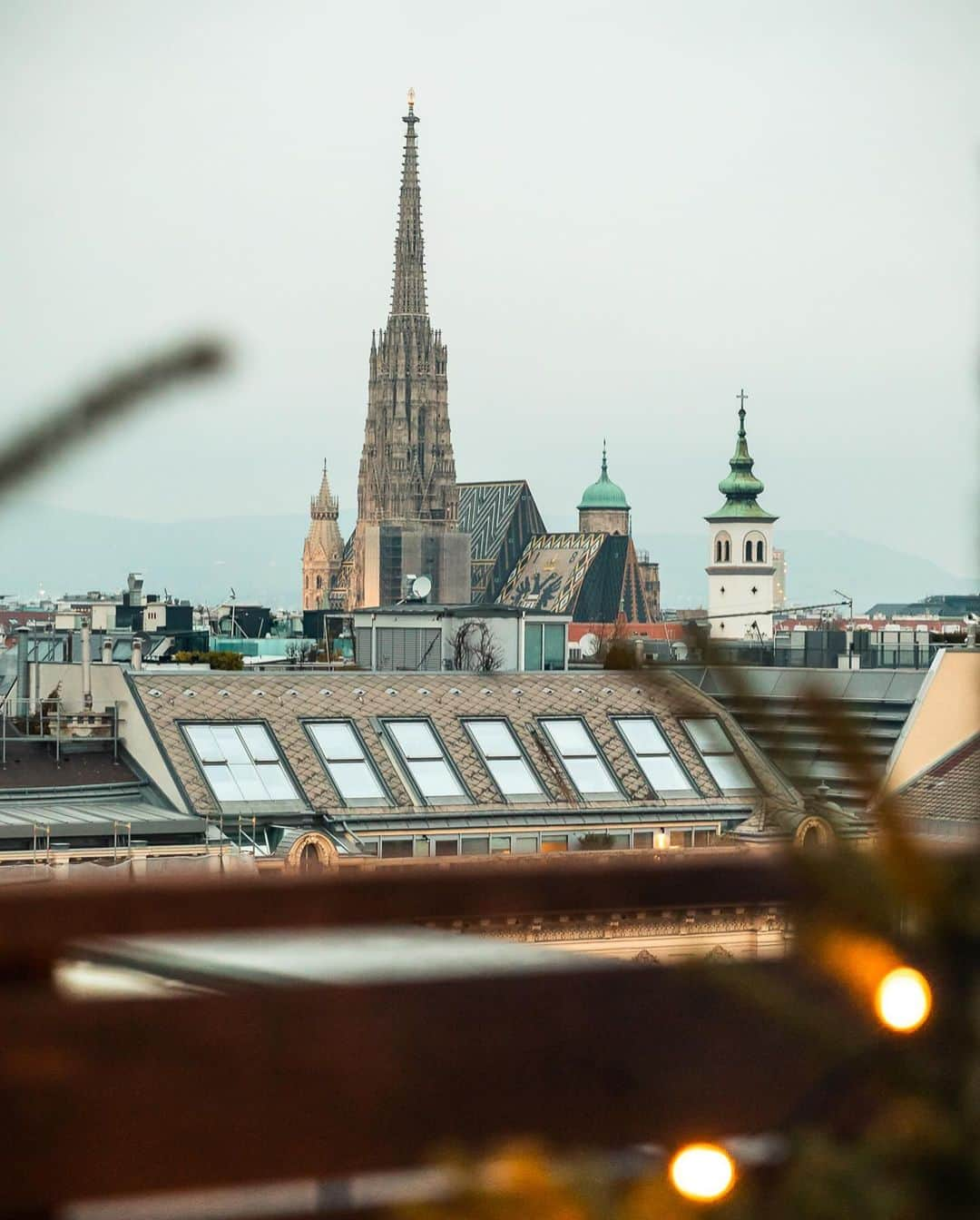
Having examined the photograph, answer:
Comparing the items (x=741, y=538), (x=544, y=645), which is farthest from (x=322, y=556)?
(x=544, y=645)

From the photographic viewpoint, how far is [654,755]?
62.4 feet

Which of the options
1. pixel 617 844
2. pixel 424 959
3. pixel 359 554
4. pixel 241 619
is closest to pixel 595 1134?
pixel 424 959

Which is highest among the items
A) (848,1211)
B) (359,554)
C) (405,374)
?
(405,374)

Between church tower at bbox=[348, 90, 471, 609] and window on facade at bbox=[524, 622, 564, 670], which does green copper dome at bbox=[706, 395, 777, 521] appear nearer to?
church tower at bbox=[348, 90, 471, 609]

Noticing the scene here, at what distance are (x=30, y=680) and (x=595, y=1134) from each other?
20871 millimetres

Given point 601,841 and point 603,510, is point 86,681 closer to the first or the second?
point 601,841

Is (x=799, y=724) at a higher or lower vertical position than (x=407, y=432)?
lower

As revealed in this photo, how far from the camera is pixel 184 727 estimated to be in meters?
18.3

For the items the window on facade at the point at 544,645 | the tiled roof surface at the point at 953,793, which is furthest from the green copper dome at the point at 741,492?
the tiled roof surface at the point at 953,793

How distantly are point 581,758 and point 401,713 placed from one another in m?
1.58

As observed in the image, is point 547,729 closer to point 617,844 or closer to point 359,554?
point 617,844

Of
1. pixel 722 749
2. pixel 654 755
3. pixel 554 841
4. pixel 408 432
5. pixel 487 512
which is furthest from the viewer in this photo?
pixel 487 512

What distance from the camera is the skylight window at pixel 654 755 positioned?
1869 cm

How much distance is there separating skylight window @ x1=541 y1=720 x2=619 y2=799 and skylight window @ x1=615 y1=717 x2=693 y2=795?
338mm
